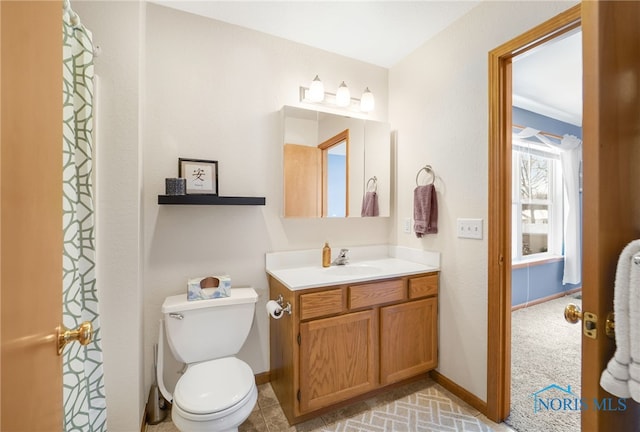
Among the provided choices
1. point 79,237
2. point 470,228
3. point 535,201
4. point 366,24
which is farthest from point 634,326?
point 535,201

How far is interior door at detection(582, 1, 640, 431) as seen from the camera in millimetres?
634

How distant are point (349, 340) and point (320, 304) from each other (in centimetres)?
31

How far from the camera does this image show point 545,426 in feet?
5.12

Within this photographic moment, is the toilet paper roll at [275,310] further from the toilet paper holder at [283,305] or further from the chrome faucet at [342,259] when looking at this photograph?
the chrome faucet at [342,259]

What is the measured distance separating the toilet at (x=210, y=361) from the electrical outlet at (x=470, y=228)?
137 centimetres

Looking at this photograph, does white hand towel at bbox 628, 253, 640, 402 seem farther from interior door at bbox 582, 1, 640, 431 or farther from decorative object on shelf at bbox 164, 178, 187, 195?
decorative object on shelf at bbox 164, 178, 187, 195

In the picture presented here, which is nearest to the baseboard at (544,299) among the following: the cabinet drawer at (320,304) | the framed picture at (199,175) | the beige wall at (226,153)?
the beige wall at (226,153)

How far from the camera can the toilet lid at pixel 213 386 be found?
1.21 metres

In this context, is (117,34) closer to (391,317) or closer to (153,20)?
(153,20)

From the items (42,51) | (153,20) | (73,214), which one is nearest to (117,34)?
(153,20)

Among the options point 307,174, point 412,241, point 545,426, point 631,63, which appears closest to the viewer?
point 631,63

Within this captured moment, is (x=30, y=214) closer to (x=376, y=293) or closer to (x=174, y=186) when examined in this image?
(x=174, y=186)

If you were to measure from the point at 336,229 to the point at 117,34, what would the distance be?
5.72 ft

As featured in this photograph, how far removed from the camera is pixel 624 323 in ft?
1.99
